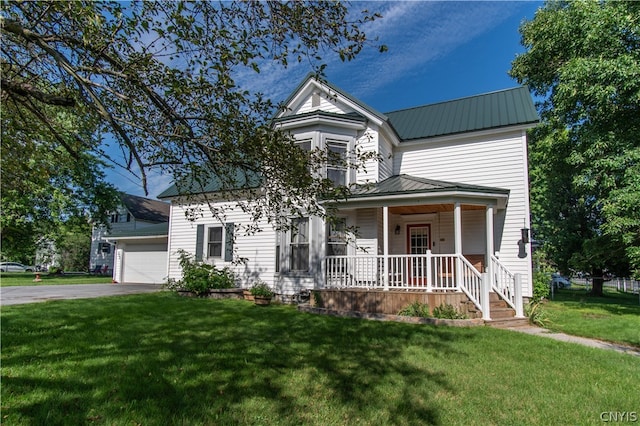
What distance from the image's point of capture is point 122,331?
635cm

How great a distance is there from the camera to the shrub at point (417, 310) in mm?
8648

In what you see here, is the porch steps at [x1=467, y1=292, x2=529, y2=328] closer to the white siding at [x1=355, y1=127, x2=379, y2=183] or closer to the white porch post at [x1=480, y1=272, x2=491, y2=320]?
the white porch post at [x1=480, y1=272, x2=491, y2=320]

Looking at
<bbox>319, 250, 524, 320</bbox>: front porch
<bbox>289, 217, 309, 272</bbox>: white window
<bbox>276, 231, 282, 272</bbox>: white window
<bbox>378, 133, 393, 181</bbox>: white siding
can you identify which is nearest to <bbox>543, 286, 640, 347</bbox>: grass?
<bbox>319, 250, 524, 320</bbox>: front porch

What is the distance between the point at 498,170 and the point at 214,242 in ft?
34.4

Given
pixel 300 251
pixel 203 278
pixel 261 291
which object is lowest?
pixel 261 291

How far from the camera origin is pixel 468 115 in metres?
12.9

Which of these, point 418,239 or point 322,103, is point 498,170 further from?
point 322,103

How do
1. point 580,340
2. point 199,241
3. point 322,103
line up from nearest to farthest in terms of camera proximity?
point 580,340 < point 322,103 < point 199,241

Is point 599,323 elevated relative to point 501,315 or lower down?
lower down

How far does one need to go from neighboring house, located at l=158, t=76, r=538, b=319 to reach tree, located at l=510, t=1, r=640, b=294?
209 cm

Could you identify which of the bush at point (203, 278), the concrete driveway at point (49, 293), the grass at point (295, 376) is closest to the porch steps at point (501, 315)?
the grass at point (295, 376)

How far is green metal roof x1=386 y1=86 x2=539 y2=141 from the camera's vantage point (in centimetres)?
1170

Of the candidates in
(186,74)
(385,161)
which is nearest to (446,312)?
(385,161)

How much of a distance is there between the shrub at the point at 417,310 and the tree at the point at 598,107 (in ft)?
23.0
